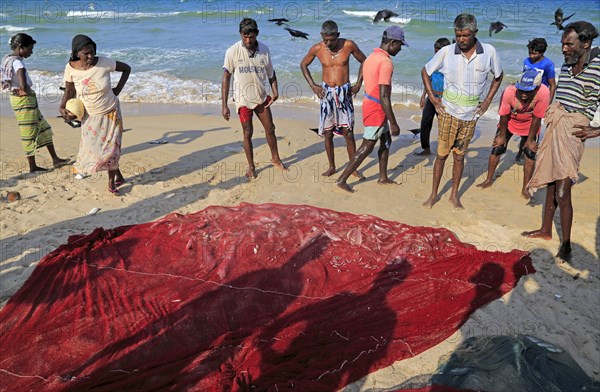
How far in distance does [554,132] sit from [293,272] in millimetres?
2637

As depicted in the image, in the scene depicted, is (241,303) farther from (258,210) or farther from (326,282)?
(258,210)

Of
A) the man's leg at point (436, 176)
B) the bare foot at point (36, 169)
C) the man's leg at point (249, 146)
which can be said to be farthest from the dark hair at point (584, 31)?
the bare foot at point (36, 169)

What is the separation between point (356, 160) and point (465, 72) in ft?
5.07

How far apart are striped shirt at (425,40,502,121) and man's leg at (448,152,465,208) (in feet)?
1.57

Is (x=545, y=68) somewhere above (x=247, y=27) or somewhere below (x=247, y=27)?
below

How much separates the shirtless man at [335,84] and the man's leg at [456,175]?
1.26m

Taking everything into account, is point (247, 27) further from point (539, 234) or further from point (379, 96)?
point (539, 234)

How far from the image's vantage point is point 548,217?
15.8ft

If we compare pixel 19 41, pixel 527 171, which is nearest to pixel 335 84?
pixel 527 171

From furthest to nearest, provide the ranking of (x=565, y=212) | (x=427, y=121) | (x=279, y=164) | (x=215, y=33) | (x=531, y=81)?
(x=215, y=33) < (x=427, y=121) < (x=279, y=164) < (x=531, y=81) < (x=565, y=212)

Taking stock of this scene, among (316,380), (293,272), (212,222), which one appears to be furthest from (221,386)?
(212,222)

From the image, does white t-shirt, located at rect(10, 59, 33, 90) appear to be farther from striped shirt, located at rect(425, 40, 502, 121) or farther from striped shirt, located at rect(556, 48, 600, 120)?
striped shirt, located at rect(556, 48, 600, 120)

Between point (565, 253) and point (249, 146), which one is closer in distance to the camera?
point (565, 253)

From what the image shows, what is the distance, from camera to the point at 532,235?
4.88m
